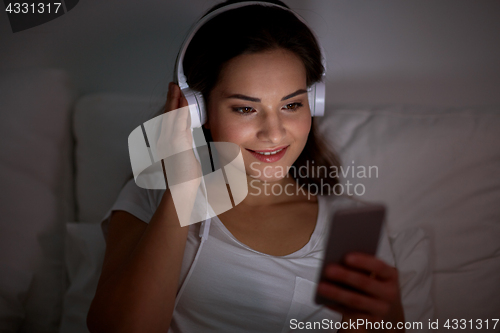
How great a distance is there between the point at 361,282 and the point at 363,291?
0.02 metres

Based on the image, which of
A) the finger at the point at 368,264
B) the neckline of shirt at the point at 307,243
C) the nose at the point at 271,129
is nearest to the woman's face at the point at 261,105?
the nose at the point at 271,129

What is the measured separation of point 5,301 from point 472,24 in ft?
5.45

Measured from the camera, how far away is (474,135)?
108 centimetres

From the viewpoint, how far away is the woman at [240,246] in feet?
2.52

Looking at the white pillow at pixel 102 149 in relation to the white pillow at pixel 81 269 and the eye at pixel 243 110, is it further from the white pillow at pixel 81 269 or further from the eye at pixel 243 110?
the eye at pixel 243 110

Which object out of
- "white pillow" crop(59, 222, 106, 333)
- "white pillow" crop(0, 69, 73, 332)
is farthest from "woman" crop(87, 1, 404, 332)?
"white pillow" crop(0, 69, 73, 332)

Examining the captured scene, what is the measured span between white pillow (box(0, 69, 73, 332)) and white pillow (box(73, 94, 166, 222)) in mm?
52

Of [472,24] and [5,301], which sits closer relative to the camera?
[5,301]

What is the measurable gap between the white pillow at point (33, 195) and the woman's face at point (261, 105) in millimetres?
580

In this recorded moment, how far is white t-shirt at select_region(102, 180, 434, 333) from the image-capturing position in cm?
83

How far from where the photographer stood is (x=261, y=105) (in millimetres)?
790

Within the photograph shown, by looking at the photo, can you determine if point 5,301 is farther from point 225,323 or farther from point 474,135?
point 474,135

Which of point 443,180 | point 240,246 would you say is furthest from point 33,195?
point 443,180

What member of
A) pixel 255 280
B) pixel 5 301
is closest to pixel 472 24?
pixel 255 280
